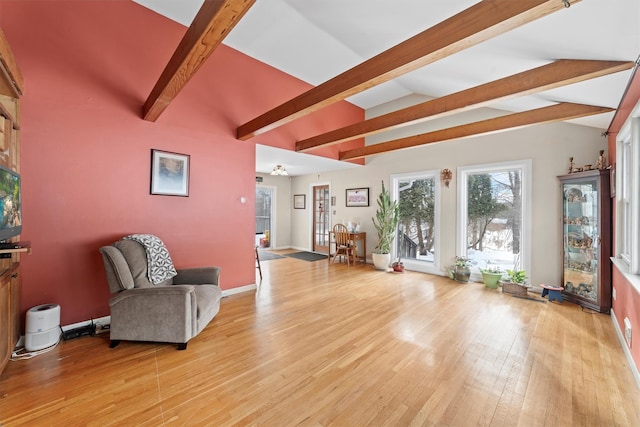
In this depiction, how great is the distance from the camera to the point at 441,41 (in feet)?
5.39

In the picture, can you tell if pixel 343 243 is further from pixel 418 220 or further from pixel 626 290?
pixel 626 290

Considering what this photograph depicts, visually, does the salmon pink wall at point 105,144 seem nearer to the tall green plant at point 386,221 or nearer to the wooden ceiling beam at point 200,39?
the wooden ceiling beam at point 200,39

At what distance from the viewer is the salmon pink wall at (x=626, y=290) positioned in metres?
1.96

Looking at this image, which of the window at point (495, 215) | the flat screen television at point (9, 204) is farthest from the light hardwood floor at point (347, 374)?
the window at point (495, 215)

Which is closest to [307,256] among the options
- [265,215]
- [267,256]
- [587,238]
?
[267,256]

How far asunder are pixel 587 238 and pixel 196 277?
196 inches

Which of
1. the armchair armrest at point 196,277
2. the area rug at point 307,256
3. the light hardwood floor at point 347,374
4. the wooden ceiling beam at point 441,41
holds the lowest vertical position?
the light hardwood floor at point 347,374

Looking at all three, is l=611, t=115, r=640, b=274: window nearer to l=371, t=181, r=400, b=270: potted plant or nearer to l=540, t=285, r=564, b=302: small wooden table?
l=540, t=285, r=564, b=302: small wooden table

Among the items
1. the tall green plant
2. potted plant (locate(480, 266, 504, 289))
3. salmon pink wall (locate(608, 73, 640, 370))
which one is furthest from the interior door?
salmon pink wall (locate(608, 73, 640, 370))

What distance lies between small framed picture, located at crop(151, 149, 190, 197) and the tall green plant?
3.80m

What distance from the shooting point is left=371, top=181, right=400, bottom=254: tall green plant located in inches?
215

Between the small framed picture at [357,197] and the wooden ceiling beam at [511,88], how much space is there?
104 inches

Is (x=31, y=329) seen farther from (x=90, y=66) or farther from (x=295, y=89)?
(x=295, y=89)

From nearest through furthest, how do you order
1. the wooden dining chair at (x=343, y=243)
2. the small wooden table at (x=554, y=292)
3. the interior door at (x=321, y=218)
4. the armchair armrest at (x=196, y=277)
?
the armchair armrest at (x=196, y=277)
the small wooden table at (x=554, y=292)
the wooden dining chair at (x=343, y=243)
the interior door at (x=321, y=218)
